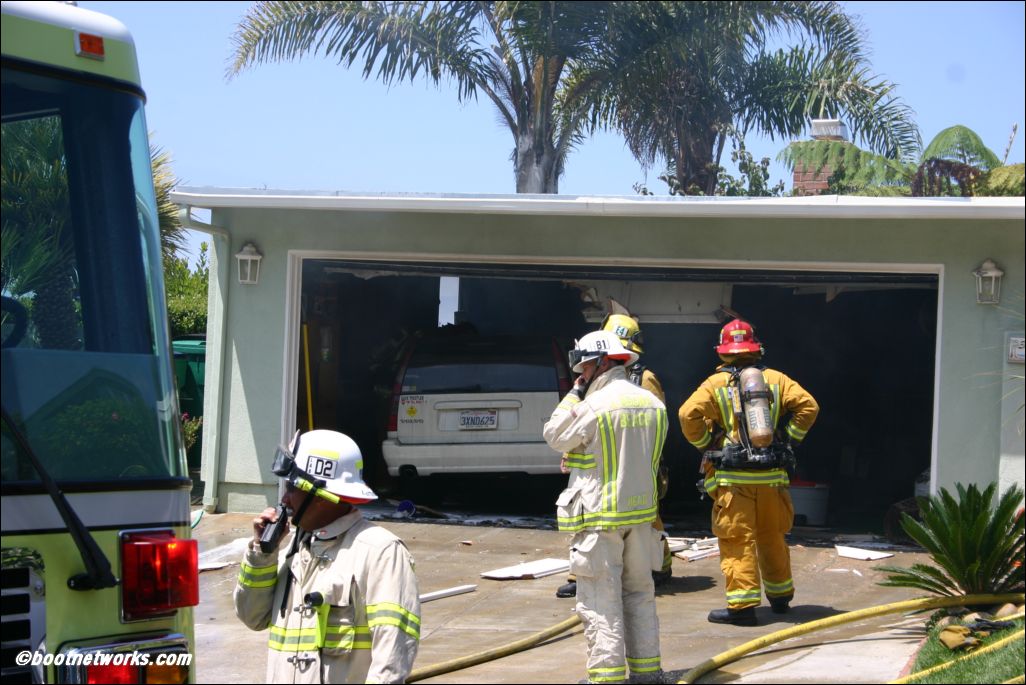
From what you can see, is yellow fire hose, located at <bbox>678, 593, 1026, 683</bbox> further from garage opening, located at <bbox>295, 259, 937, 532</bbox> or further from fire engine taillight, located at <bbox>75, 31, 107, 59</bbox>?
garage opening, located at <bbox>295, 259, 937, 532</bbox>

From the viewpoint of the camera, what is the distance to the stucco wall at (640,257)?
32.9 ft

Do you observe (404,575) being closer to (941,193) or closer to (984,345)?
(984,345)

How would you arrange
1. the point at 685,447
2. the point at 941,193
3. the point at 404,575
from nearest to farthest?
the point at 404,575 < the point at 685,447 < the point at 941,193

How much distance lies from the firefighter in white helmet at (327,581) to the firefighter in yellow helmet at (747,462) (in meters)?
4.10

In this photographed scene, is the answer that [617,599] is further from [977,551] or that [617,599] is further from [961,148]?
[961,148]

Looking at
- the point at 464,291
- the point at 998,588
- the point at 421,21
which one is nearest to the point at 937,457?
the point at 998,588

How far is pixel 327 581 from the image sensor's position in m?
3.43

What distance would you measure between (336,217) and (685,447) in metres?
5.70

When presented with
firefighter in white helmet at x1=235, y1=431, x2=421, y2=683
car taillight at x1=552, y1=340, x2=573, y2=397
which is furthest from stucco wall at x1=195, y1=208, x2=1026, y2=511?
firefighter in white helmet at x1=235, y1=431, x2=421, y2=683

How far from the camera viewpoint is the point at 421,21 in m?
16.4

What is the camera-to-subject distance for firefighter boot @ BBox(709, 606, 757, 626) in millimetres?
7188

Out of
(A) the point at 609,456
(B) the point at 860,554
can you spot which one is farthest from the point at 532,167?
(A) the point at 609,456

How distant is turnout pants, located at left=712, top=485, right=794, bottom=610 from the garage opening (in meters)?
4.53

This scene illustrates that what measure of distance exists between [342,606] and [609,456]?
8.80 feet
